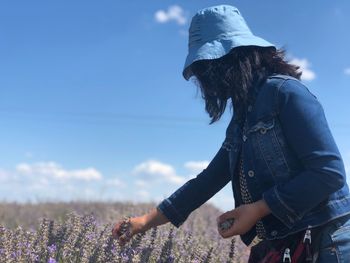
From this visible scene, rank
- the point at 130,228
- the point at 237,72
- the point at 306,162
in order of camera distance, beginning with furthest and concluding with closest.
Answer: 1. the point at 130,228
2. the point at 237,72
3. the point at 306,162

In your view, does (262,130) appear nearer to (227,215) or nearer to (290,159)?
(290,159)

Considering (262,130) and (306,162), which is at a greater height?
(262,130)

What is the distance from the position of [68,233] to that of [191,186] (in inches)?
59.0

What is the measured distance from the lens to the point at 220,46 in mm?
2529

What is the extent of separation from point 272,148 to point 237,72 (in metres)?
0.35

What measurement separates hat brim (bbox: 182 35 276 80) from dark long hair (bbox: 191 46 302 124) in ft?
0.14

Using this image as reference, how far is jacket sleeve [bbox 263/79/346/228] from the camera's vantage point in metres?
2.25

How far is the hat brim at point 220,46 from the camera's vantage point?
2494mm

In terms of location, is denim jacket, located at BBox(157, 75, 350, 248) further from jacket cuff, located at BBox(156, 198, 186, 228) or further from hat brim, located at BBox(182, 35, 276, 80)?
jacket cuff, located at BBox(156, 198, 186, 228)

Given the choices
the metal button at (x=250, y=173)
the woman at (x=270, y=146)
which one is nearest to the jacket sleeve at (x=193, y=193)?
the woman at (x=270, y=146)

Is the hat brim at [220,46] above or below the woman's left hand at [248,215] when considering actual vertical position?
above

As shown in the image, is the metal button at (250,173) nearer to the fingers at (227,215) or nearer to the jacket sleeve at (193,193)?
the fingers at (227,215)

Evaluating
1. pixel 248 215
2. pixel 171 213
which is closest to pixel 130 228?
pixel 171 213

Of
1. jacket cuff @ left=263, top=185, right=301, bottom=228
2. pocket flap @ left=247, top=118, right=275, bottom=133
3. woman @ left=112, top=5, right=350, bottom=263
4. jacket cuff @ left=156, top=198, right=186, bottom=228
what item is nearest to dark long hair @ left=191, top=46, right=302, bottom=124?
woman @ left=112, top=5, right=350, bottom=263
